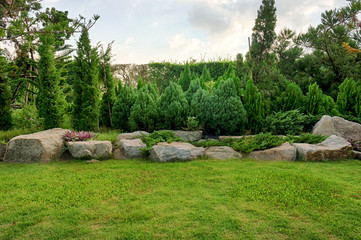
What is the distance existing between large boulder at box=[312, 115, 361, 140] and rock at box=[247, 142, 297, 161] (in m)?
1.88

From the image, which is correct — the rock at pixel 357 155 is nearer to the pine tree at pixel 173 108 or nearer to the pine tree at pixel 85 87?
the pine tree at pixel 173 108

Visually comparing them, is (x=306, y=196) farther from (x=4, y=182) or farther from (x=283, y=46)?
(x=283, y=46)

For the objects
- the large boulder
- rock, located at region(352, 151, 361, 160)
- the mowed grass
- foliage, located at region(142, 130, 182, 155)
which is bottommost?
the mowed grass

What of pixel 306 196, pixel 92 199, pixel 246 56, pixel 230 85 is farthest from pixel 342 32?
pixel 92 199

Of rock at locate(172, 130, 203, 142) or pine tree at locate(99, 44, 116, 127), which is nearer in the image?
rock at locate(172, 130, 203, 142)

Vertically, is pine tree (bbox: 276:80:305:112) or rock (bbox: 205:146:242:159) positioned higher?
pine tree (bbox: 276:80:305:112)

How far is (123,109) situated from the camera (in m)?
8.57

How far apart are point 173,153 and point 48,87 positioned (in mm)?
4684

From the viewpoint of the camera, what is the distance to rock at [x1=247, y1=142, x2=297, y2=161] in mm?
5895

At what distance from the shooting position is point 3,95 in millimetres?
8180

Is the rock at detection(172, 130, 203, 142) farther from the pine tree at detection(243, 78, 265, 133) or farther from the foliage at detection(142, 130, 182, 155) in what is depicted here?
the pine tree at detection(243, 78, 265, 133)

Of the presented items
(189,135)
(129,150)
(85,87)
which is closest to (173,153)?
(129,150)

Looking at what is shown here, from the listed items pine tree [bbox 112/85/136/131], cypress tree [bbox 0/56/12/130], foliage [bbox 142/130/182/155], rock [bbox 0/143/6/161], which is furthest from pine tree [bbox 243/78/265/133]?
cypress tree [bbox 0/56/12/130]

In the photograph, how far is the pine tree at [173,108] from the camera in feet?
25.1
